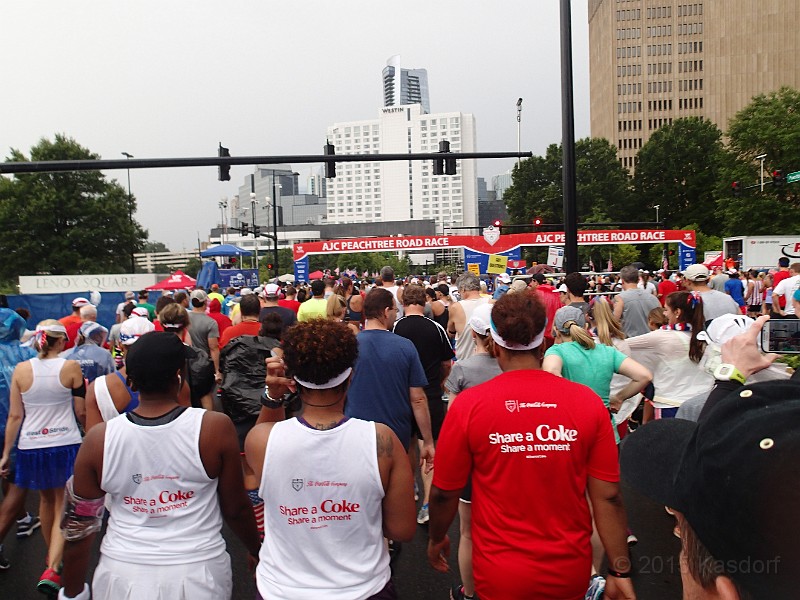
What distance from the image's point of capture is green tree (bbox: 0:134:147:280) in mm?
49906

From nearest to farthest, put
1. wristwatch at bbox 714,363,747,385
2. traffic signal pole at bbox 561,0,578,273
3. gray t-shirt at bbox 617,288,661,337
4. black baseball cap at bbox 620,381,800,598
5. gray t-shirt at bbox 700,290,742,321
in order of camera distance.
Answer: black baseball cap at bbox 620,381,800,598
wristwatch at bbox 714,363,747,385
gray t-shirt at bbox 700,290,742,321
gray t-shirt at bbox 617,288,661,337
traffic signal pole at bbox 561,0,578,273

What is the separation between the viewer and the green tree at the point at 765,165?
49594mm

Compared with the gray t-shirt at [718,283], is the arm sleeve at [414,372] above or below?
below

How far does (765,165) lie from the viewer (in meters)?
52.3

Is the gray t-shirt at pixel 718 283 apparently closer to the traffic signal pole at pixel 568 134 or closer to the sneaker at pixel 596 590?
the traffic signal pole at pixel 568 134

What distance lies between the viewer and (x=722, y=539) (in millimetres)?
1108

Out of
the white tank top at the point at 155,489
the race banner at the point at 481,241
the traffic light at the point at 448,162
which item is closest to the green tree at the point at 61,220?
the race banner at the point at 481,241

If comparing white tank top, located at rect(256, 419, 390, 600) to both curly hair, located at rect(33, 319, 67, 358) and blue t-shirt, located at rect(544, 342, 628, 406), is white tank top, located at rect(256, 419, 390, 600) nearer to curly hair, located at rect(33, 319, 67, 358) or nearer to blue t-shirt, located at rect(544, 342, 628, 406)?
blue t-shirt, located at rect(544, 342, 628, 406)

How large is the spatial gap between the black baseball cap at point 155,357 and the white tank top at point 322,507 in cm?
68

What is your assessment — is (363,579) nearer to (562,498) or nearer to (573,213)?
(562,498)

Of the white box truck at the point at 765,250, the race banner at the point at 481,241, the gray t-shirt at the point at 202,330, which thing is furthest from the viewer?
the race banner at the point at 481,241

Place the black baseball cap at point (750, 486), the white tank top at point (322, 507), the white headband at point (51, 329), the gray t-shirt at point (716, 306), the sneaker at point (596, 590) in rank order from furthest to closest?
the gray t-shirt at point (716, 306) < the white headband at point (51, 329) < the sneaker at point (596, 590) < the white tank top at point (322, 507) < the black baseball cap at point (750, 486)

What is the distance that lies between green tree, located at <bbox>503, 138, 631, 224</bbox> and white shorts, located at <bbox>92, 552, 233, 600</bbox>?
68.5 meters

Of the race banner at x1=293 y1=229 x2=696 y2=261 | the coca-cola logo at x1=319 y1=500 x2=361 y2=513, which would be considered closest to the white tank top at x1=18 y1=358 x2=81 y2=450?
the coca-cola logo at x1=319 y1=500 x2=361 y2=513
